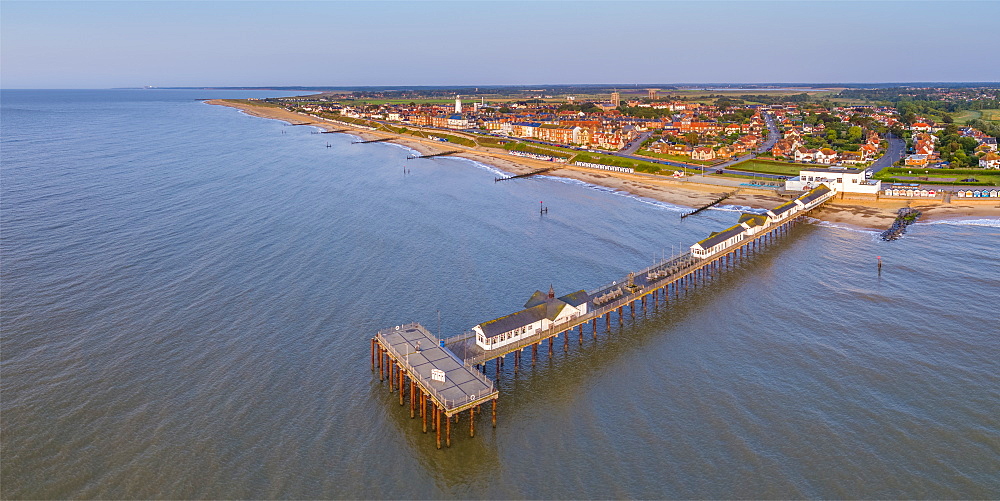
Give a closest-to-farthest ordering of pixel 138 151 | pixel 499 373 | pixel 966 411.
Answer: pixel 966 411 → pixel 499 373 → pixel 138 151

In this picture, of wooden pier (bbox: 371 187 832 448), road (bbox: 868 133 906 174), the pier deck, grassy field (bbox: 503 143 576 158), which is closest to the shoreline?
grassy field (bbox: 503 143 576 158)

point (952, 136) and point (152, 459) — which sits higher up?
point (952, 136)

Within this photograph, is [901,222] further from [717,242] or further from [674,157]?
[674,157]

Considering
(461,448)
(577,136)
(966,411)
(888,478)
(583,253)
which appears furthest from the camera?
(577,136)

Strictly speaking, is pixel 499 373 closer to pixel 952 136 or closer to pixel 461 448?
pixel 461 448

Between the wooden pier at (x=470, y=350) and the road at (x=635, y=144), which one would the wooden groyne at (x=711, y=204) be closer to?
the wooden pier at (x=470, y=350)

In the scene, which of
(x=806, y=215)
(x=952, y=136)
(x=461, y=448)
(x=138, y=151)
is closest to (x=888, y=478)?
(x=461, y=448)

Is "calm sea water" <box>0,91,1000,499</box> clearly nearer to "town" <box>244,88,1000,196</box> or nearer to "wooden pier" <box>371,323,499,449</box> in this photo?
"wooden pier" <box>371,323,499,449</box>
